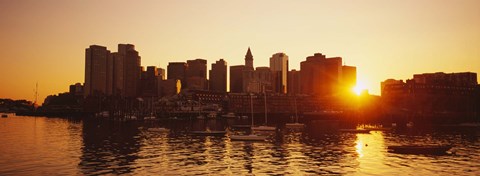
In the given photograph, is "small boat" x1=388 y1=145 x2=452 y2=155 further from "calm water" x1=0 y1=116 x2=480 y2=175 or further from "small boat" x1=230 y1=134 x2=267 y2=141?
"small boat" x1=230 y1=134 x2=267 y2=141

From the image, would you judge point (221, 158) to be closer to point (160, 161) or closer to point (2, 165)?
point (160, 161)

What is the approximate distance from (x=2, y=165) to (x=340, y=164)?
45629mm

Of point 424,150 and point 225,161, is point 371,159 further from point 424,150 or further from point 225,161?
point 225,161

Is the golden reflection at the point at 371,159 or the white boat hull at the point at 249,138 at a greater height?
the white boat hull at the point at 249,138

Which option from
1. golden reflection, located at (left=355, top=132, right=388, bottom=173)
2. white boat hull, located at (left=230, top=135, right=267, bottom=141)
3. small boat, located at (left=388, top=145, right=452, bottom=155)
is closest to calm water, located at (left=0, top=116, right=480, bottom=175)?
golden reflection, located at (left=355, top=132, right=388, bottom=173)

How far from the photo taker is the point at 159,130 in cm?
12481

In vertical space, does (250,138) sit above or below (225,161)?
above

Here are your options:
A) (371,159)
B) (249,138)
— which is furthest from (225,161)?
(249,138)

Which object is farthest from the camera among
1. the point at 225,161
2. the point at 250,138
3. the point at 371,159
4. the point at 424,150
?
the point at 250,138

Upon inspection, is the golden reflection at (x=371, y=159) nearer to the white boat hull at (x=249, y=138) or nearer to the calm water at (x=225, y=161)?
the calm water at (x=225, y=161)

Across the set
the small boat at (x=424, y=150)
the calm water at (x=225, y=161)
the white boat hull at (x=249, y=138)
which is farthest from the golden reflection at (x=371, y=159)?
the white boat hull at (x=249, y=138)

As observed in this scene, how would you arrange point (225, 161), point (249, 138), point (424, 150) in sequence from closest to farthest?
point (225, 161) < point (424, 150) < point (249, 138)

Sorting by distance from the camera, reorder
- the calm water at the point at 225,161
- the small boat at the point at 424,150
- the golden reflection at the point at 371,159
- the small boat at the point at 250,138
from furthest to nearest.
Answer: the small boat at the point at 250,138 → the small boat at the point at 424,150 → the golden reflection at the point at 371,159 → the calm water at the point at 225,161

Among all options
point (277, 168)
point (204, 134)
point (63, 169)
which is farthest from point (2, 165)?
point (204, 134)
